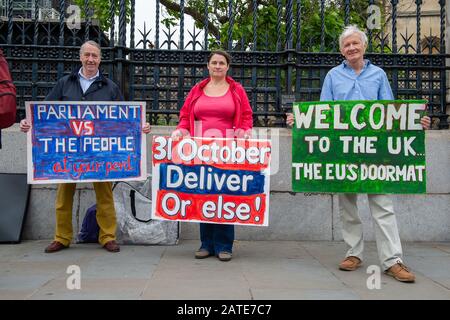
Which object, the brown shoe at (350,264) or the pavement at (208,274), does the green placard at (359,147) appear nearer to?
the brown shoe at (350,264)

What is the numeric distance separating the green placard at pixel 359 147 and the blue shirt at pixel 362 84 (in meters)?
0.09

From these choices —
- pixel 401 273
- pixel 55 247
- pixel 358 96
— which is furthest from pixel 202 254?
pixel 358 96

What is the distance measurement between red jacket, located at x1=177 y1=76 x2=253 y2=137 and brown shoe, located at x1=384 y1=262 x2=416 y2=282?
1.81 metres

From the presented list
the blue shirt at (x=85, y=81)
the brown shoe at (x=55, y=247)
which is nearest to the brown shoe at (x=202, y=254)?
the brown shoe at (x=55, y=247)

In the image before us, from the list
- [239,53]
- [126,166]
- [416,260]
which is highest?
[239,53]

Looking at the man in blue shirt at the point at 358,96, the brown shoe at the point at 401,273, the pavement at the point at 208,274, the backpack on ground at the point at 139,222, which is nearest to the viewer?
the pavement at the point at 208,274

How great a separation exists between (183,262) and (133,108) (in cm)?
173

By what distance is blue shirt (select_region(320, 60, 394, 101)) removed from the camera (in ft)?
14.3

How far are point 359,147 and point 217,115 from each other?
1.38 metres

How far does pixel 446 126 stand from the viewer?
629 centimetres

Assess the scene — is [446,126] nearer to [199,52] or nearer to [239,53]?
[239,53]

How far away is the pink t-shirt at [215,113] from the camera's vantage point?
4.70 metres

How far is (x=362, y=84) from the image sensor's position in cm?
438

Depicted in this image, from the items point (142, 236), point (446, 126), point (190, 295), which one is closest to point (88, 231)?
point (142, 236)
